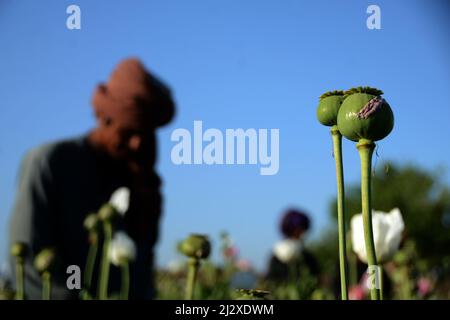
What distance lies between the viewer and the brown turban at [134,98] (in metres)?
2.03

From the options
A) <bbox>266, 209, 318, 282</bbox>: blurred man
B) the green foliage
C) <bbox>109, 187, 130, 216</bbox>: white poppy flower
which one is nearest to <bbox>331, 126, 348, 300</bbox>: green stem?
<bbox>109, 187, 130, 216</bbox>: white poppy flower

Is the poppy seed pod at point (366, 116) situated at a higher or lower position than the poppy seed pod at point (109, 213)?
higher

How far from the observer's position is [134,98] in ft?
6.61

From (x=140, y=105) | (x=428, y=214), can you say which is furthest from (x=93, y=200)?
(x=428, y=214)

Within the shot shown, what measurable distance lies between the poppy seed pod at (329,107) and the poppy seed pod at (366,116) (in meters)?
0.03

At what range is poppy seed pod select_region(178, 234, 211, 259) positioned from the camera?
0.70 metres

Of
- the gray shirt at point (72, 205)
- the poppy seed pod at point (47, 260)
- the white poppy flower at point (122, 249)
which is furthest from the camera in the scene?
the gray shirt at point (72, 205)

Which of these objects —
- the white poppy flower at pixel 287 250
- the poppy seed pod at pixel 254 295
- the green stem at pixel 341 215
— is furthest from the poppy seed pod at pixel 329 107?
the white poppy flower at pixel 287 250

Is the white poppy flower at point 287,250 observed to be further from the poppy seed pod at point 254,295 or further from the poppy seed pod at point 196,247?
the poppy seed pod at point 254,295

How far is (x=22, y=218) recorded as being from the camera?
69.2 inches

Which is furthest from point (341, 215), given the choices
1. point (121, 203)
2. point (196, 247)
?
point (121, 203)

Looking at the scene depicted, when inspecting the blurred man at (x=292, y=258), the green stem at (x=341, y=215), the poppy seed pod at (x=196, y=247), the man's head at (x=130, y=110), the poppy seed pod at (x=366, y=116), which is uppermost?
the man's head at (x=130, y=110)

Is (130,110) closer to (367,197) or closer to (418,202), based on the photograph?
(367,197)
